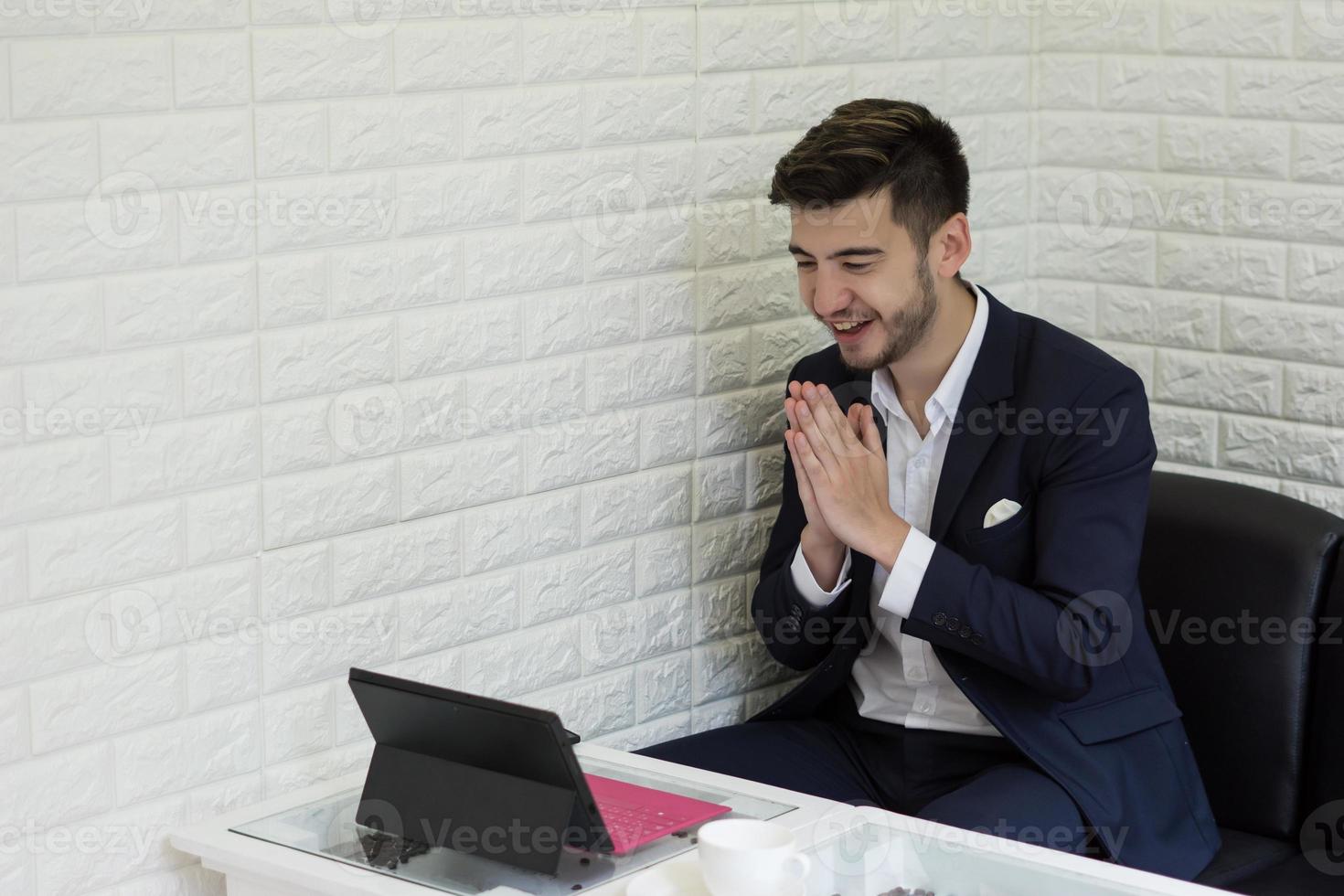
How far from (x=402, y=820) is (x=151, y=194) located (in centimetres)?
80

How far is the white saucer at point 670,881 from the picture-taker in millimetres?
1797

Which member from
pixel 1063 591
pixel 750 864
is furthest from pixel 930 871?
pixel 1063 591

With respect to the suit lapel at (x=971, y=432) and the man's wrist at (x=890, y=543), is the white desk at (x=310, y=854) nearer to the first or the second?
the man's wrist at (x=890, y=543)

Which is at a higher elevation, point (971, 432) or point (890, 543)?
point (971, 432)

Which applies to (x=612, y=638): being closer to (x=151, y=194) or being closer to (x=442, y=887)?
(x=442, y=887)

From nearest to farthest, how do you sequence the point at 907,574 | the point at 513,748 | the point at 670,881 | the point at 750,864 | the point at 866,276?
the point at 750,864
the point at 670,881
the point at 513,748
the point at 907,574
the point at 866,276

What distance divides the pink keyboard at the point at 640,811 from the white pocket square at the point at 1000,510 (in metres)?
0.63

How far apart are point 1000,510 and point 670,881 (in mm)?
892

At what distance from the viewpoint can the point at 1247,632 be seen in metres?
2.64

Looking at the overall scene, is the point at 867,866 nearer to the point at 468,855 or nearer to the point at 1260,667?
the point at 468,855

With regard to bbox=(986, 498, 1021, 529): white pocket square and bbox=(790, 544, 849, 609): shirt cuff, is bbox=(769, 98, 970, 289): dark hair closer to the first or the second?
bbox=(986, 498, 1021, 529): white pocket square

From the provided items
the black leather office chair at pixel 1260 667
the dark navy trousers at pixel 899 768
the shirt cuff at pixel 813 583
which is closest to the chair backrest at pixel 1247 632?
the black leather office chair at pixel 1260 667

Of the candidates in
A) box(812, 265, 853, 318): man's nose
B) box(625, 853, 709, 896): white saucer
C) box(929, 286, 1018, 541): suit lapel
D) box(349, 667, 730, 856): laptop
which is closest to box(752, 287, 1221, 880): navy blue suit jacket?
box(929, 286, 1018, 541): suit lapel

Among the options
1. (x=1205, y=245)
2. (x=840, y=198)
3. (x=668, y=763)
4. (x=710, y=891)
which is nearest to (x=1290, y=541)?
(x=1205, y=245)
